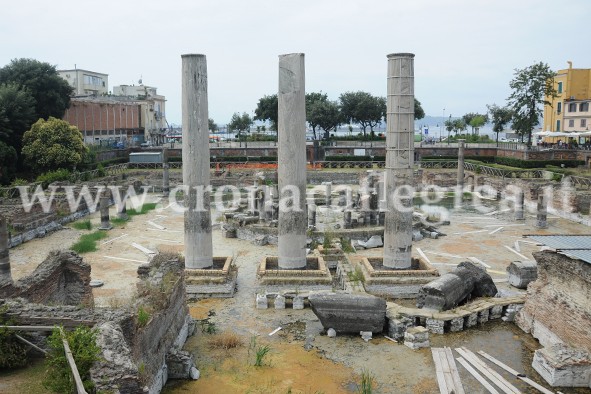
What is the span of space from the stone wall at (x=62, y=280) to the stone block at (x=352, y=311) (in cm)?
625

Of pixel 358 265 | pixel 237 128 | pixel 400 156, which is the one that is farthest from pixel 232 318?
pixel 237 128

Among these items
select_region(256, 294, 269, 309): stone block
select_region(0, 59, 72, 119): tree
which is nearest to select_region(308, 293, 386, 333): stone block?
select_region(256, 294, 269, 309): stone block

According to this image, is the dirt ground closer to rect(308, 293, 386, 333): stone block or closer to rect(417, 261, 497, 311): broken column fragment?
rect(308, 293, 386, 333): stone block

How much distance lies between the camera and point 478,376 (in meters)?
11.3

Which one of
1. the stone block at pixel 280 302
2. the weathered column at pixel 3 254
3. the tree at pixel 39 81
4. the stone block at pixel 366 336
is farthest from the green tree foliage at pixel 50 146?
the stone block at pixel 366 336

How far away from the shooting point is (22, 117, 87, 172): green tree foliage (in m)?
37.2

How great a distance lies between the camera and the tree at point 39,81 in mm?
41719

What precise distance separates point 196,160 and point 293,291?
195 inches

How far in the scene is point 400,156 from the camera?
54.4 feet

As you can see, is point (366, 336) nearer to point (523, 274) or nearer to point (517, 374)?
point (517, 374)

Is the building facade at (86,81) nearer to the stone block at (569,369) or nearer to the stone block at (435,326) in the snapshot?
the stone block at (435,326)

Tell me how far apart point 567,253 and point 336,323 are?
561cm

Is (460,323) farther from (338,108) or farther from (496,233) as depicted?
(338,108)

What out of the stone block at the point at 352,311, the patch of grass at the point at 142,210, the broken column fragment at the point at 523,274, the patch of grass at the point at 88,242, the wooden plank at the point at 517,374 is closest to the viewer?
the wooden plank at the point at 517,374
